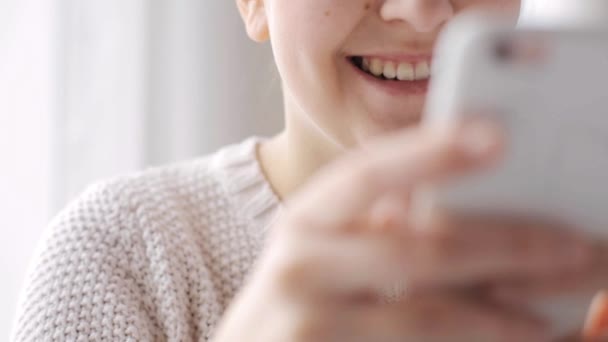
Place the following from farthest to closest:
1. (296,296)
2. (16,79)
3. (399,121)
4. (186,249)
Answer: (16,79), (186,249), (399,121), (296,296)

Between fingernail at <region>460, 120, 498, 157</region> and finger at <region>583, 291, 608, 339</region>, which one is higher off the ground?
fingernail at <region>460, 120, 498, 157</region>

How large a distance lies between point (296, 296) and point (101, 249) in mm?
530

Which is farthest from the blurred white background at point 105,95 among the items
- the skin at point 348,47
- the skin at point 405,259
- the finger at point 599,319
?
the skin at point 405,259

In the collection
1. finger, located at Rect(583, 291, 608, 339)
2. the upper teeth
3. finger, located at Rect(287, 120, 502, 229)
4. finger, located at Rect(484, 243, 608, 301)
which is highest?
finger, located at Rect(287, 120, 502, 229)

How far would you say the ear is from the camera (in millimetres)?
946

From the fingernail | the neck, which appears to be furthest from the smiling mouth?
the fingernail

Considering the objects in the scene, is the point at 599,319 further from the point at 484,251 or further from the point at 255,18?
the point at 255,18

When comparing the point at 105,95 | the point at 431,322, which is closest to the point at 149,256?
the point at 105,95

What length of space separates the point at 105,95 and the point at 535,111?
947 millimetres

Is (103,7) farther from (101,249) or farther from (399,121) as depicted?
(399,121)

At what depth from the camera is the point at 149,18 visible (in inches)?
50.3

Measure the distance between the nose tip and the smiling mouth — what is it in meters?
0.05

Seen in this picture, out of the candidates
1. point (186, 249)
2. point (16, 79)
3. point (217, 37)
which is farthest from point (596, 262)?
point (217, 37)

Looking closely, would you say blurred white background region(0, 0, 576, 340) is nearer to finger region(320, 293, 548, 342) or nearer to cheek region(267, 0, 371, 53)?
cheek region(267, 0, 371, 53)
